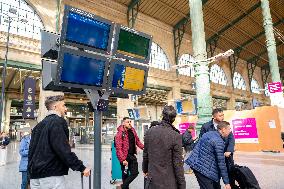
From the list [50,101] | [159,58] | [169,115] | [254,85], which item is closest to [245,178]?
[169,115]

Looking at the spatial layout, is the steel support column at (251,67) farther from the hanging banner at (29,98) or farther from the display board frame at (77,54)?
the display board frame at (77,54)

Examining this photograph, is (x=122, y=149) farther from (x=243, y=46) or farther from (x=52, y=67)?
(x=243, y=46)

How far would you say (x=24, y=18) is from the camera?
1836cm

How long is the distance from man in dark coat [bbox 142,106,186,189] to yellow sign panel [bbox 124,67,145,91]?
106 cm

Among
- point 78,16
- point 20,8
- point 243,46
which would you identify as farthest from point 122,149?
point 243,46

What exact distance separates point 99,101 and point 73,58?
690 mm

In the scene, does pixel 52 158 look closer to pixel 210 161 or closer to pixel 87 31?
pixel 87 31

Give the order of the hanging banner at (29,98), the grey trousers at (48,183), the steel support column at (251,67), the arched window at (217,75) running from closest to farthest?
the grey trousers at (48,183), the hanging banner at (29,98), the arched window at (217,75), the steel support column at (251,67)

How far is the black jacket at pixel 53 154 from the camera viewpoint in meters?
2.56

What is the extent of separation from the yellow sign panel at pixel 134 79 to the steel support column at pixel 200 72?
3211mm

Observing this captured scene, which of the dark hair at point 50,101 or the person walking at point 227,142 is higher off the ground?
the dark hair at point 50,101

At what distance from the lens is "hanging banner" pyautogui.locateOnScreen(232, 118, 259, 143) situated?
1489cm

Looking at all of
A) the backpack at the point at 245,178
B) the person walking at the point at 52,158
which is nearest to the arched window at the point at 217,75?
the backpack at the point at 245,178

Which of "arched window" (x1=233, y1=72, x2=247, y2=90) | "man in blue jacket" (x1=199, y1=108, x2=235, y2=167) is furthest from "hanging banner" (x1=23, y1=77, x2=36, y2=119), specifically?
"arched window" (x1=233, y1=72, x2=247, y2=90)
